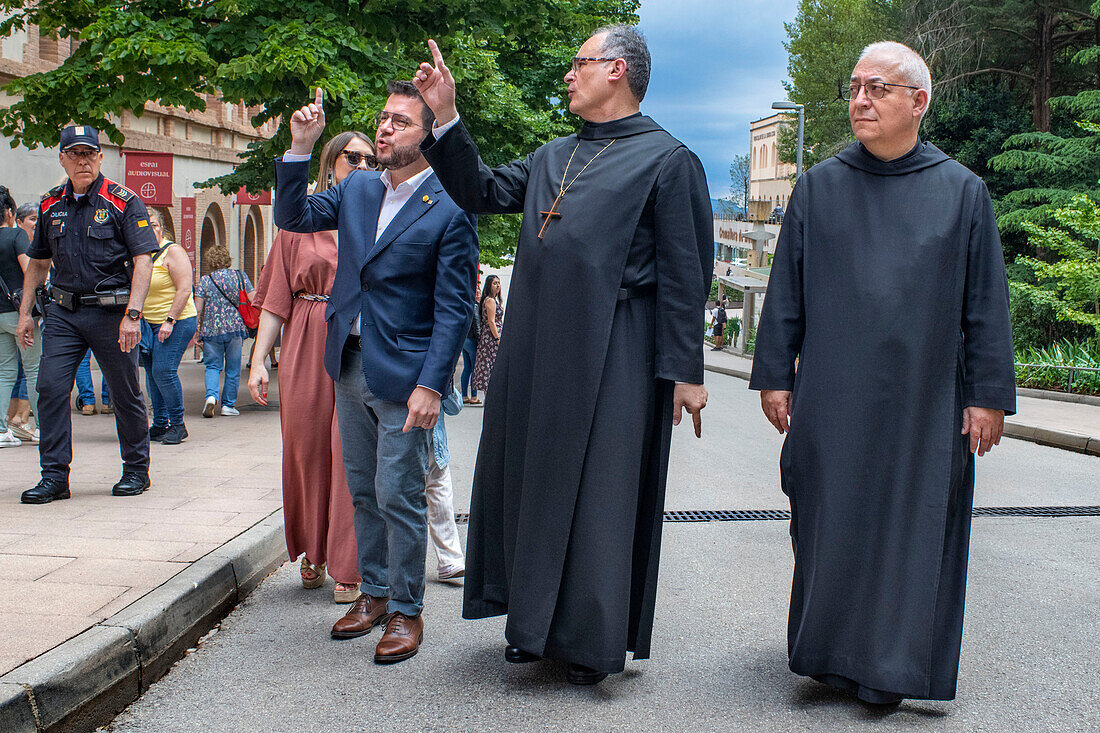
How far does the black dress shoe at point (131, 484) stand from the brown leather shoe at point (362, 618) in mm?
2660

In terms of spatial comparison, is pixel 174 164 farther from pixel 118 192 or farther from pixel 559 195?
pixel 559 195

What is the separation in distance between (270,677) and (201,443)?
5.94 meters

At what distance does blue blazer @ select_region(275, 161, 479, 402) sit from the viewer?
420 centimetres

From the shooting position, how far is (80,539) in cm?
547

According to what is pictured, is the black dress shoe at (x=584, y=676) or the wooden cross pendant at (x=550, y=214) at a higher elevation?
the wooden cross pendant at (x=550, y=214)

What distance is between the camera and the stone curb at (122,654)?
134 inches

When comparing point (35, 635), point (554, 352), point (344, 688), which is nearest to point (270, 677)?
point (344, 688)

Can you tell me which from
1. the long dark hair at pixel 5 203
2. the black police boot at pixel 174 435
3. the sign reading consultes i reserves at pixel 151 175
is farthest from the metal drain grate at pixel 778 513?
the sign reading consultes i reserves at pixel 151 175

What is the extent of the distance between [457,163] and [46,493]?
12.6ft

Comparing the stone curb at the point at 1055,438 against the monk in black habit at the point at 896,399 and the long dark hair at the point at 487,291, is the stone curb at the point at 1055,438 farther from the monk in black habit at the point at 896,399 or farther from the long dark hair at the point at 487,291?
the monk in black habit at the point at 896,399

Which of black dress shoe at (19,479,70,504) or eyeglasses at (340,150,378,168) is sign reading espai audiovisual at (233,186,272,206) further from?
eyeglasses at (340,150,378,168)

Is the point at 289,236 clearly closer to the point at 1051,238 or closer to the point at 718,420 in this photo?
the point at 718,420

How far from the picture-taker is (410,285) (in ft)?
14.0

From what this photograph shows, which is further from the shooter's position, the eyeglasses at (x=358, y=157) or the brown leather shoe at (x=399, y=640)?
the eyeglasses at (x=358, y=157)
